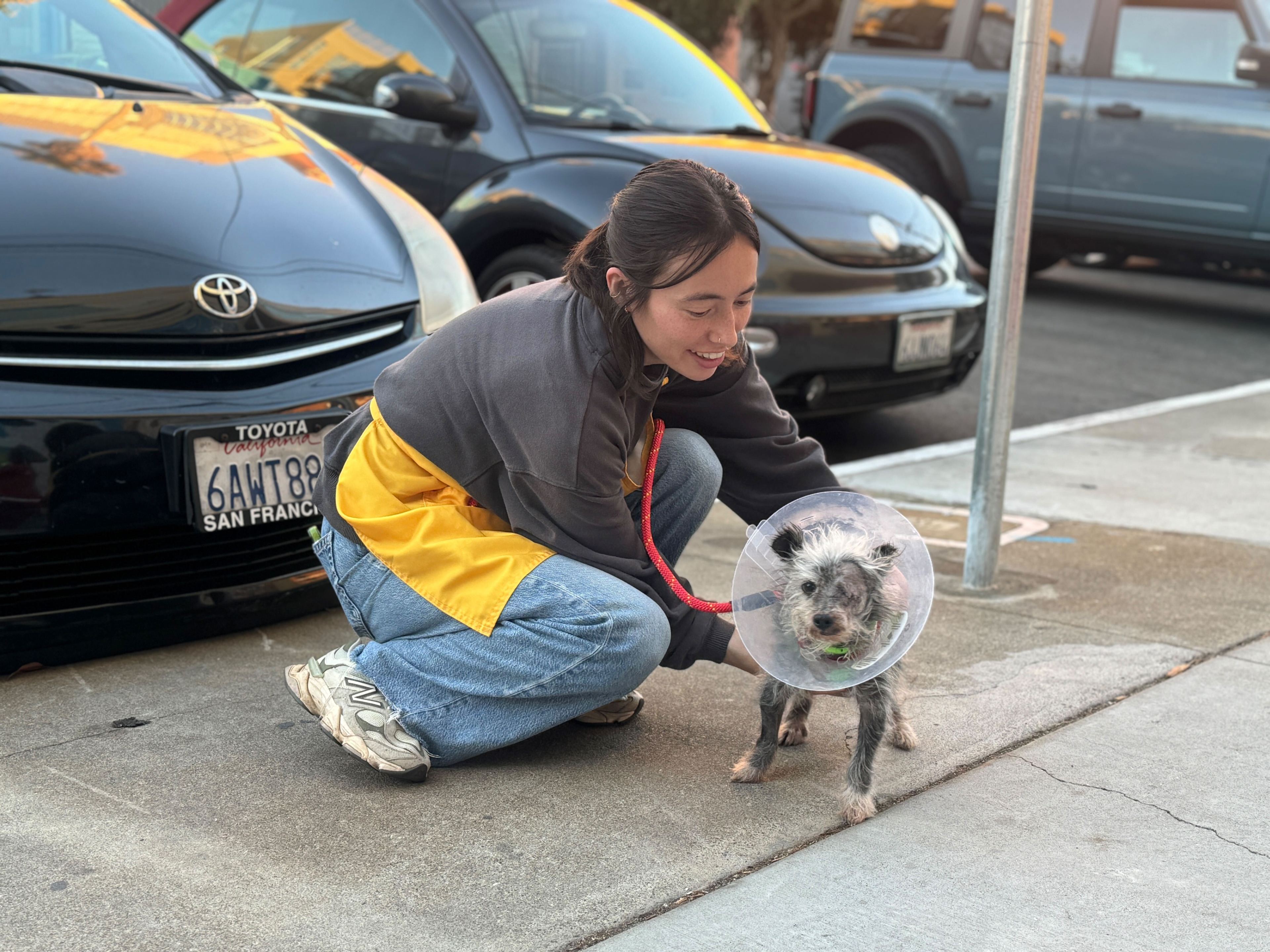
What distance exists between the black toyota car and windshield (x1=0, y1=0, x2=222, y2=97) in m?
0.25

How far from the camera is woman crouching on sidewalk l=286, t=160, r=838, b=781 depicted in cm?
231

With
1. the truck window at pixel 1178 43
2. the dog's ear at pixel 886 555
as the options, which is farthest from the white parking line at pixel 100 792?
the truck window at pixel 1178 43

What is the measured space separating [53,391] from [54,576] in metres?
0.38

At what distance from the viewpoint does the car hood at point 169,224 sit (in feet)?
9.17

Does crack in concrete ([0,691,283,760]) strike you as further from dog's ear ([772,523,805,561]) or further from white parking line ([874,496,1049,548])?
white parking line ([874,496,1049,548])

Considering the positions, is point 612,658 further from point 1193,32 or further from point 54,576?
point 1193,32

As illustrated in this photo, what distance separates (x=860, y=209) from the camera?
506 cm

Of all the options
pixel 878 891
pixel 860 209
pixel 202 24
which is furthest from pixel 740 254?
pixel 202 24

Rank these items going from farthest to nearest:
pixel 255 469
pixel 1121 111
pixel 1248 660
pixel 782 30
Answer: pixel 782 30, pixel 1121 111, pixel 1248 660, pixel 255 469

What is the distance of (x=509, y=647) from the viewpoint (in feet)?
8.13

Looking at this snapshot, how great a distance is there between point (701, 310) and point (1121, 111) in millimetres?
6956

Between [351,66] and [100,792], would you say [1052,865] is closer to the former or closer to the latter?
[100,792]

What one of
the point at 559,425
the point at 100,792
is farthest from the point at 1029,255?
the point at 100,792

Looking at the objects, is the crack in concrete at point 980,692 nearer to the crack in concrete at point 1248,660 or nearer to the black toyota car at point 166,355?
the crack in concrete at point 1248,660
